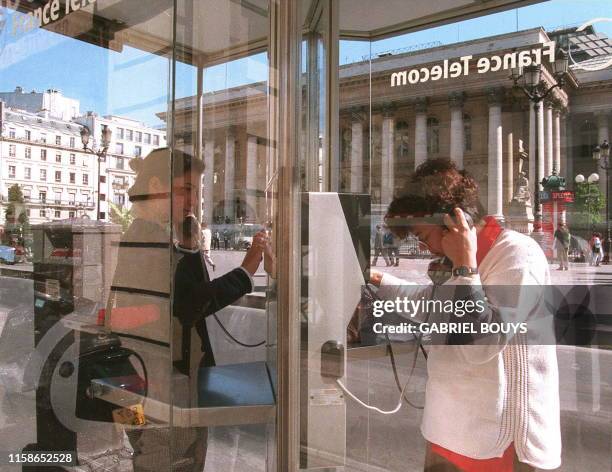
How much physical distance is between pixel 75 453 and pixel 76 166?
1332mm

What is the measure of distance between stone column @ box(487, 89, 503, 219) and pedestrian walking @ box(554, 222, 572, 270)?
159 millimetres

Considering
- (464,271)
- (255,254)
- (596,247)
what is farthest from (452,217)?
(255,254)

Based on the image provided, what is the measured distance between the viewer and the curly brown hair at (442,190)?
4.98ft

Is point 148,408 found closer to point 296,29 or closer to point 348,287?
point 348,287

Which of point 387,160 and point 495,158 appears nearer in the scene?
point 495,158

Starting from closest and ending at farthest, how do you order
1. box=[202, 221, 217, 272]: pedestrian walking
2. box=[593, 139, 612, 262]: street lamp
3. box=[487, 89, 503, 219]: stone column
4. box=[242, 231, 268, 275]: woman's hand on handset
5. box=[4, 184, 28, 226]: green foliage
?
box=[593, 139, 612, 262]: street lamp
box=[487, 89, 503, 219]: stone column
box=[242, 231, 268, 275]: woman's hand on handset
box=[202, 221, 217, 272]: pedestrian walking
box=[4, 184, 28, 226]: green foliage

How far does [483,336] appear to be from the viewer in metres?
1.53

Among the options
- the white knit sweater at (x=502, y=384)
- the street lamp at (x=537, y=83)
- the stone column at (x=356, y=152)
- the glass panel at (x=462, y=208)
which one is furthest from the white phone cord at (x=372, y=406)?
the street lamp at (x=537, y=83)

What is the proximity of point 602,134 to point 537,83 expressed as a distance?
225 mm

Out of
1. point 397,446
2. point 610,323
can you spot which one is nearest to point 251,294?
point 397,446

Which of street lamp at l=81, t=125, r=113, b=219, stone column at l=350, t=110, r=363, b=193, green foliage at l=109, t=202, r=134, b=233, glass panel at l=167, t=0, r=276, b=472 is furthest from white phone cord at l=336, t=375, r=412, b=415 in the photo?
street lamp at l=81, t=125, r=113, b=219

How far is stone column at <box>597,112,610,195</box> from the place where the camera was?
1.39m

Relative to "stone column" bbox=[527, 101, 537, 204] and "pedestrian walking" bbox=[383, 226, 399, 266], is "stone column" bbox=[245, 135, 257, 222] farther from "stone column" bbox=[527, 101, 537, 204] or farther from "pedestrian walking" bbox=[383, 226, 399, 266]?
"stone column" bbox=[527, 101, 537, 204]

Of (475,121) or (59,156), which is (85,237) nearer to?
(59,156)
